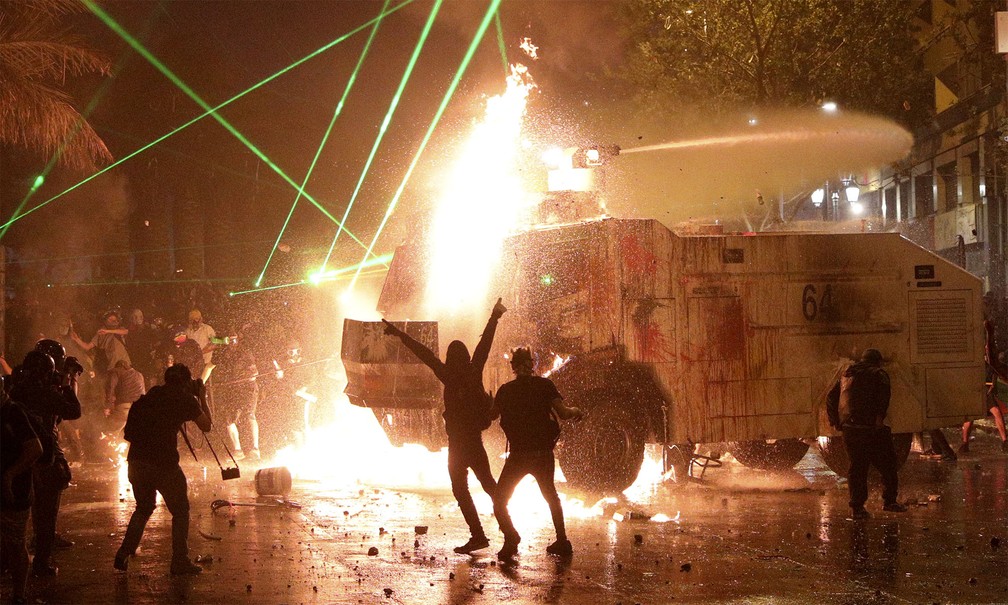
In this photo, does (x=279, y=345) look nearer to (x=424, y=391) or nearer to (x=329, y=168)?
(x=424, y=391)

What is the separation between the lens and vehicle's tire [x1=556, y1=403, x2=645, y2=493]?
36.1ft

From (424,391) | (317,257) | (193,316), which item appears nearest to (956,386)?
(424,391)

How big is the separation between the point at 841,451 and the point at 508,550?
5.62 metres

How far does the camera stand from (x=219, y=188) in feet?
96.1

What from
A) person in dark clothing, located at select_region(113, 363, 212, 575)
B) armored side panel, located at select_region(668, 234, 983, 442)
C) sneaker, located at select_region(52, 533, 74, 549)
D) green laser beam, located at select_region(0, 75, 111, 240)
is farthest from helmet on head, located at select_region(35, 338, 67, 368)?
green laser beam, located at select_region(0, 75, 111, 240)

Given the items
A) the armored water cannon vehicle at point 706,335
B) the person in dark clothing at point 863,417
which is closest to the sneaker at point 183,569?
the armored water cannon vehicle at point 706,335

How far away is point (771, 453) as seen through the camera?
536 inches

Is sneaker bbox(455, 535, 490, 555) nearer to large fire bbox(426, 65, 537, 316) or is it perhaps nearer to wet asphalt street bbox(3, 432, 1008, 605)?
wet asphalt street bbox(3, 432, 1008, 605)

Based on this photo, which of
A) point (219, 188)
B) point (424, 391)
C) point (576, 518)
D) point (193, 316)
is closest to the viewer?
point (576, 518)

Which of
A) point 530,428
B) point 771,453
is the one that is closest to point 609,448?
point 530,428

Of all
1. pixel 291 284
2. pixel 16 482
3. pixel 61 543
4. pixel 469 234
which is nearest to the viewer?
pixel 16 482

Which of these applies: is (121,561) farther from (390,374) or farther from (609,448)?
(609,448)

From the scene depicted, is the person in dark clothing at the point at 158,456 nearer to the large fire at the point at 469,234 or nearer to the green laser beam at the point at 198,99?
the large fire at the point at 469,234

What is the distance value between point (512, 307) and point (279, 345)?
21.2 ft
